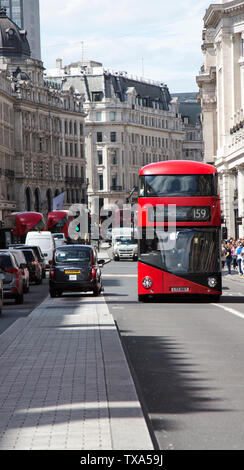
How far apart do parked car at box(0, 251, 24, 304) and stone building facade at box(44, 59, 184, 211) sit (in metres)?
132

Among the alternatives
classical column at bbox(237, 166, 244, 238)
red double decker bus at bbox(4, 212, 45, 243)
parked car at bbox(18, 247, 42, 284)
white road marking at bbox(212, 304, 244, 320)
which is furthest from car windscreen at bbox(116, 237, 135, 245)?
white road marking at bbox(212, 304, 244, 320)

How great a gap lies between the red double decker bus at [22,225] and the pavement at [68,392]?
220 ft

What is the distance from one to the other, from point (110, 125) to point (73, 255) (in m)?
141

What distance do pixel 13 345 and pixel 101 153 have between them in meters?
159

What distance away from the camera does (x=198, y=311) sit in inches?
1141

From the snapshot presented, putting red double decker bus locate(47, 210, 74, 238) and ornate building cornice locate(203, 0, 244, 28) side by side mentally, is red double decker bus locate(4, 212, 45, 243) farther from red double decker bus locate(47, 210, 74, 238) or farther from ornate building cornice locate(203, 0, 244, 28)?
ornate building cornice locate(203, 0, 244, 28)

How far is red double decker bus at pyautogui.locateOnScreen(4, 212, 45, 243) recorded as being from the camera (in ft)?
292

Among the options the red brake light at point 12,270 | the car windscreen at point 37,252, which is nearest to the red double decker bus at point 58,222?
the car windscreen at point 37,252

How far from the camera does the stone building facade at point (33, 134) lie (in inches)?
5108

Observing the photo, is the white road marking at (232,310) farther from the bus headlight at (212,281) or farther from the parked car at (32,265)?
the parked car at (32,265)

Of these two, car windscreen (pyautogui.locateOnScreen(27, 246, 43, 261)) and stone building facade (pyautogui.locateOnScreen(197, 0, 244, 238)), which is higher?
stone building facade (pyautogui.locateOnScreen(197, 0, 244, 238))

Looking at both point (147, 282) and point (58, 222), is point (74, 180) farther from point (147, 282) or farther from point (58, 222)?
point (147, 282)

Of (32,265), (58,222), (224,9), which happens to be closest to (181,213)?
(32,265)

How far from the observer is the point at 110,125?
579 feet
